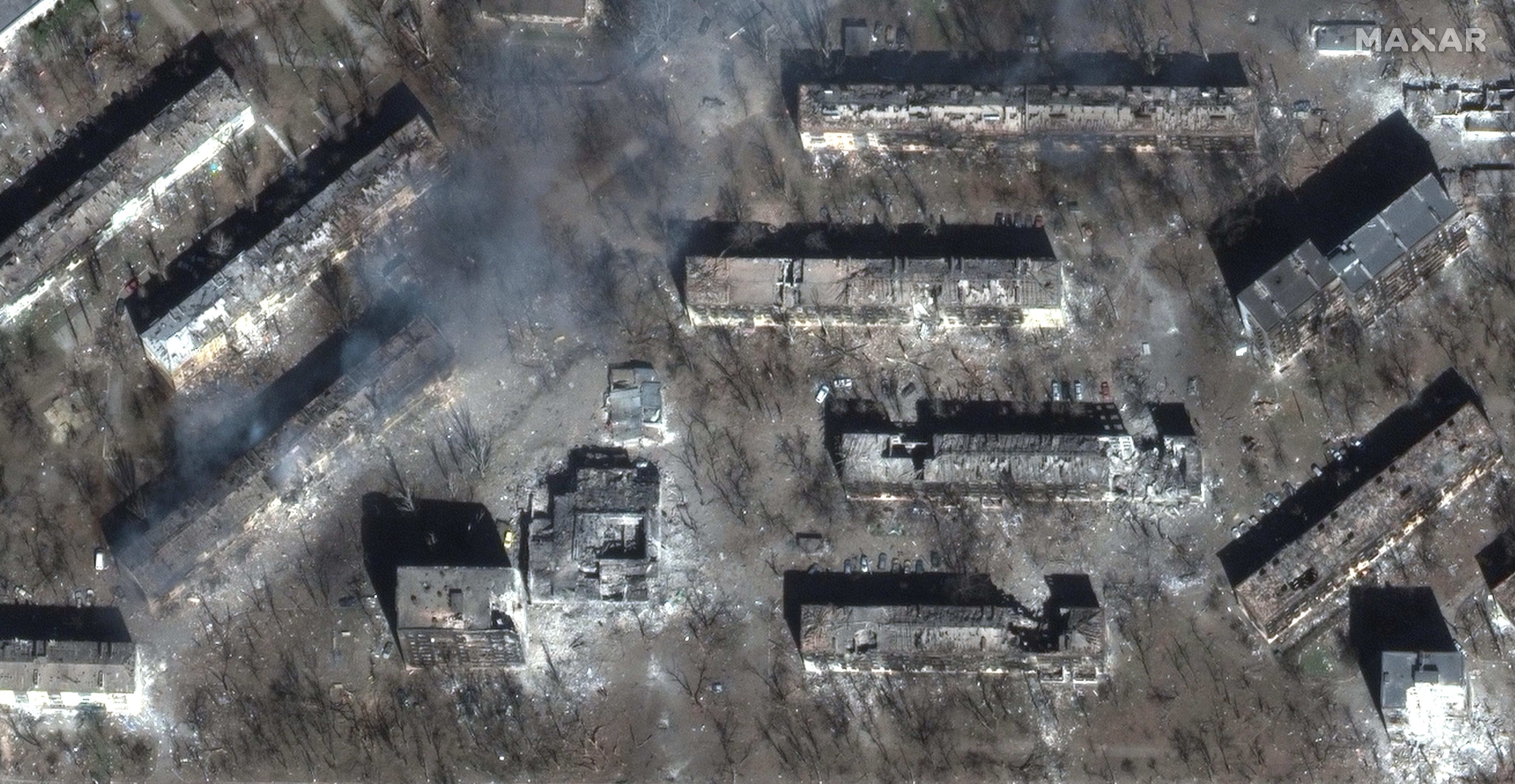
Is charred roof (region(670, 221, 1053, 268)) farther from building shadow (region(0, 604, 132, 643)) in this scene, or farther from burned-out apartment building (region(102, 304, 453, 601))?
building shadow (region(0, 604, 132, 643))

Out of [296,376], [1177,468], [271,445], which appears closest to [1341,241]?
[1177,468]

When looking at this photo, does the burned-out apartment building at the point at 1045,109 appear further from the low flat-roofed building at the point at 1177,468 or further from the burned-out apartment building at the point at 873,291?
the low flat-roofed building at the point at 1177,468

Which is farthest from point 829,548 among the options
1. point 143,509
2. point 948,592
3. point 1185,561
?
point 143,509

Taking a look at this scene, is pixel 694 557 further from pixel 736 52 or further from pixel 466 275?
pixel 736 52

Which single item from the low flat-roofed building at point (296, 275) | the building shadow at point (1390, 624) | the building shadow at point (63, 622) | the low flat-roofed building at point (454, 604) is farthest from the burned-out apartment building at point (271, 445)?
the building shadow at point (1390, 624)

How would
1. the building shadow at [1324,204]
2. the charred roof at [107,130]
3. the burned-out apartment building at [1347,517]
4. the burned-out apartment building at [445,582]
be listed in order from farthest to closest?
1. the charred roof at [107,130]
2. the building shadow at [1324,204]
3. the burned-out apartment building at [1347,517]
4. the burned-out apartment building at [445,582]

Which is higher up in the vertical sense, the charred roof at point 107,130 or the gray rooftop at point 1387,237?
the charred roof at point 107,130
